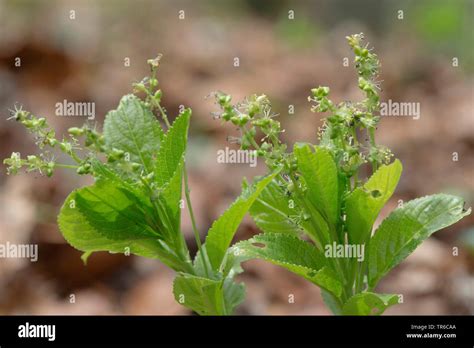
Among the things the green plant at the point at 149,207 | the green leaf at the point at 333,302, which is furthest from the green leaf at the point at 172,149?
the green leaf at the point at 333,302

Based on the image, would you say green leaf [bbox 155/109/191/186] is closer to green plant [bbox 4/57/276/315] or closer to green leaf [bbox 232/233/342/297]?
green plant [bbox 4/57/276/315]

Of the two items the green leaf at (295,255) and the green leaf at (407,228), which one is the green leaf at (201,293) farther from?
the green leaf at (407,228)

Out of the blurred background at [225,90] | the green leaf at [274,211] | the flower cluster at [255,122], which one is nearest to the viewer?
the flower cluster at [255,122]

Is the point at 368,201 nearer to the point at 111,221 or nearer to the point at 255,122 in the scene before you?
the point at 255,122

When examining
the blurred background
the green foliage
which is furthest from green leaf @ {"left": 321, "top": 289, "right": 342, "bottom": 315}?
the blurred background

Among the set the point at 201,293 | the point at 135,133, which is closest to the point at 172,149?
the point at 135,133
